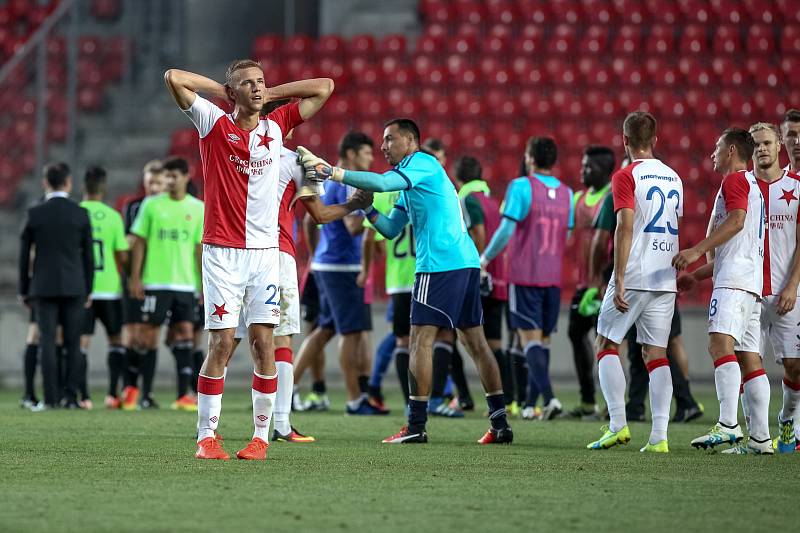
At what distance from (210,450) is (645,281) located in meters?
2.74

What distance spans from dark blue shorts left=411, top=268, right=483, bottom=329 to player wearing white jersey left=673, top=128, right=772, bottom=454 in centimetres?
137

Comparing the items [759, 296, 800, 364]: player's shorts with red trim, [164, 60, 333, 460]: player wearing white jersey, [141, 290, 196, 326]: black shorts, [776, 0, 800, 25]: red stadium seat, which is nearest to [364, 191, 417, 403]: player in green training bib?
[141, 290, 196, 326]: black shorts

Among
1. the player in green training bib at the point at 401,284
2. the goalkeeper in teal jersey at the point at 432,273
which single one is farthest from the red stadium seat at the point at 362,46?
the goalkeeper in teal jersey at the point at 432,273

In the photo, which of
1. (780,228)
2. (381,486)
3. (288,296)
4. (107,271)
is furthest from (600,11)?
(381,486)

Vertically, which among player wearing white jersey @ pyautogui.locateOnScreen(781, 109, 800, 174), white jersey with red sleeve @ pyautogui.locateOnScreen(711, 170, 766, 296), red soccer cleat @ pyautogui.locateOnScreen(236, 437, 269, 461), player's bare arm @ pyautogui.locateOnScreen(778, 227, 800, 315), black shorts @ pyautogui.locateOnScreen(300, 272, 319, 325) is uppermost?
player wearing white jersey @ pyautogui.locateOnScreen(781, 109, 800, 174)

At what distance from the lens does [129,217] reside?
12477 millimetres

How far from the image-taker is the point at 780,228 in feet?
25.9

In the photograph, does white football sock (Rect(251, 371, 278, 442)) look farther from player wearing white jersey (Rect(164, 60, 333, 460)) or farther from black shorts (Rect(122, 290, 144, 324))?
black shorts (Rect(122, 290, 144, 324))

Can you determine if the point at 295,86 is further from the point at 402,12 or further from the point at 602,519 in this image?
the point at 402,12

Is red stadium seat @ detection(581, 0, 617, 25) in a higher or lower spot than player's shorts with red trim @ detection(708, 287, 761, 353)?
higher

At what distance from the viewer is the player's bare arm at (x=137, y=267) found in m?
11.7

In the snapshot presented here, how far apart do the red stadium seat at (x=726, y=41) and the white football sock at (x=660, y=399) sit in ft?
43.2

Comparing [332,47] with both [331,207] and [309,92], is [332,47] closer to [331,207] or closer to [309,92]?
[331,207]

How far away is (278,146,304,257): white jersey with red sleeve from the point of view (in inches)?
306
